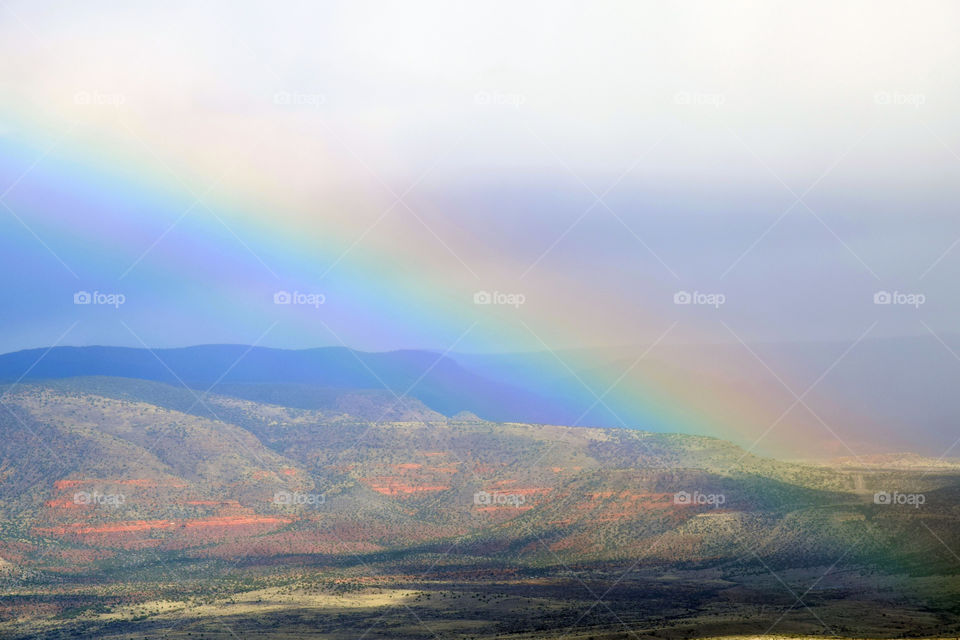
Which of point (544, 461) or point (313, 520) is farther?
point (544, 461)

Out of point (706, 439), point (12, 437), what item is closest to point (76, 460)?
point (12, 437)

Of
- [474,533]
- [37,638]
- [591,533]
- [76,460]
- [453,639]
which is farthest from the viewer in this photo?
[76,460]

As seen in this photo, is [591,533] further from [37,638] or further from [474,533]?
[37,638]

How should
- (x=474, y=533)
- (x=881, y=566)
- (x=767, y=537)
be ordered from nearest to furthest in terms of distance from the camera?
(x=881, y=566) → (x=767, y=537) → (x=474, y=533)

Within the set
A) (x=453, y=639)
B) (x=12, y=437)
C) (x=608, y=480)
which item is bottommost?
(x=453, y=639)

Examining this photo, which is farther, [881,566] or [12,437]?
[12,437]

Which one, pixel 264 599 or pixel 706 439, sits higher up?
pixel 706 439

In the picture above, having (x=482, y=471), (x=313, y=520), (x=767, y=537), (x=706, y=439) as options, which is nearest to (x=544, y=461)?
(x=482, y=471)

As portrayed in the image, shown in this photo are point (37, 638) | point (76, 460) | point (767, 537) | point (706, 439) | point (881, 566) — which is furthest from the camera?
point (706, 439)

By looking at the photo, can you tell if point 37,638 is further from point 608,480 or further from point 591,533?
point 608,480
